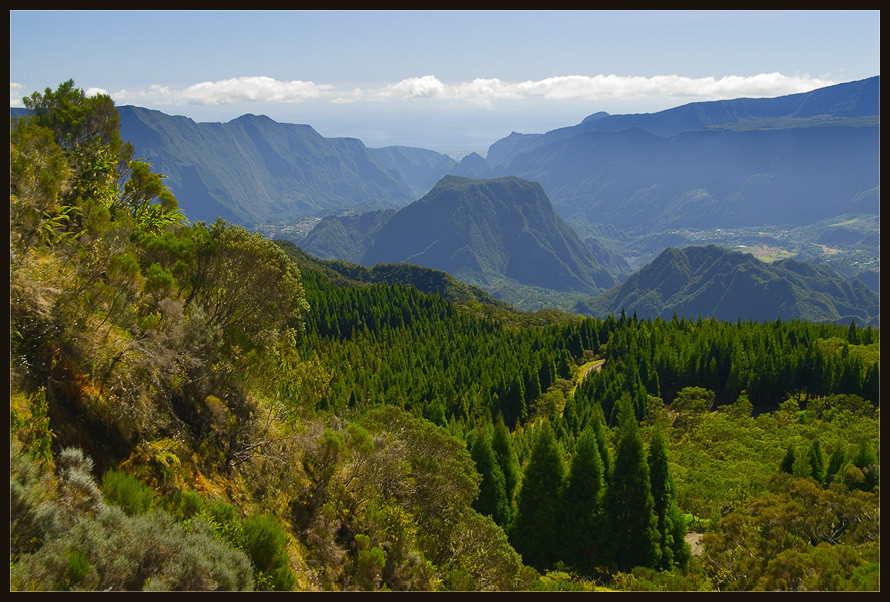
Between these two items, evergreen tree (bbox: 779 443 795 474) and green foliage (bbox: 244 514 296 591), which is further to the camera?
evergreen tree (bbox: 779 443 795 474)

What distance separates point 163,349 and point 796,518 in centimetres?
2824

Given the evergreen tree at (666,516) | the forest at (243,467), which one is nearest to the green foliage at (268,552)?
the forest at (243,467)

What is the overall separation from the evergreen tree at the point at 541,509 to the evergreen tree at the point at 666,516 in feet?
22.9

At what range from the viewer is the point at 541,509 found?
39750 millimetres

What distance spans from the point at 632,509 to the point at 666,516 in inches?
108

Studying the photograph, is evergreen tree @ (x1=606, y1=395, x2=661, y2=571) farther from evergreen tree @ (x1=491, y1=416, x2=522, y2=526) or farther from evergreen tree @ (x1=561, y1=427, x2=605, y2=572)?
evergreen tree @ (x1=491, y1=416, x2=522, y2=526)

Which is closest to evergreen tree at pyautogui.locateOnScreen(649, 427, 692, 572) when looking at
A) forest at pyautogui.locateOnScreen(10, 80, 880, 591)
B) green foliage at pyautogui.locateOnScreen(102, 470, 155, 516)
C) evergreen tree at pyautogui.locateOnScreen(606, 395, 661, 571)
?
forest at pyautogui.locateOnScreen(10, 80, 880, 591)

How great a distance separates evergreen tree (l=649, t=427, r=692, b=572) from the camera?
39.4m

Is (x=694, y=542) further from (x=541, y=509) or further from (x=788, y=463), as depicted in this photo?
(x=541, y=509)

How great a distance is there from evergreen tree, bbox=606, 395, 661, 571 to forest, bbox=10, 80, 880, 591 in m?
0.16

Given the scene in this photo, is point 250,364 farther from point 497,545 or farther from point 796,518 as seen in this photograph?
point 796,518

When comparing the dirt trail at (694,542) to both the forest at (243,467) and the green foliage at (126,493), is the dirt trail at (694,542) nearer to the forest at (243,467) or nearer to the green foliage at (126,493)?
the forest at (243,467)

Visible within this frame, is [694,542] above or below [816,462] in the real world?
below

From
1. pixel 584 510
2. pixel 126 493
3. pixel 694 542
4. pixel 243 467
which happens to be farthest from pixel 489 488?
pixel 126 493
